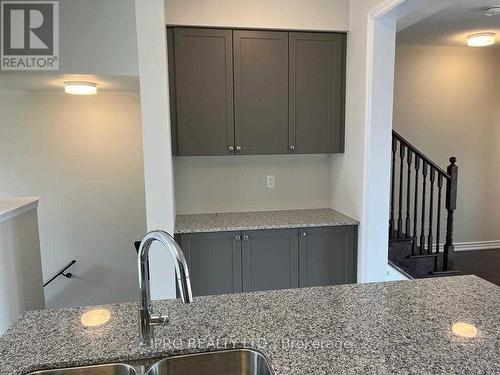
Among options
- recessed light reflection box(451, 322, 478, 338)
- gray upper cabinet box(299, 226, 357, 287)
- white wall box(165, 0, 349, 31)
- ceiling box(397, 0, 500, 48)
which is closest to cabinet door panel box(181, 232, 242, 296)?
gray upper cabinet box(299, 226, 357, 287)

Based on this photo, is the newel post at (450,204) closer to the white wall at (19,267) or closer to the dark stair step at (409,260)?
→ the dark stair step at (409,260)

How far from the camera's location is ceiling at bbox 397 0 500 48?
3.08 meters

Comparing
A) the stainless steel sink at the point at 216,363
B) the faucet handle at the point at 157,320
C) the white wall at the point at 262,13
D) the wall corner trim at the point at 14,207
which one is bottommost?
the stainless steel sink at the point at 216,363

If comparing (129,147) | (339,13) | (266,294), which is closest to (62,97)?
(129,147)

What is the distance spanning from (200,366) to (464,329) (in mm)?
815

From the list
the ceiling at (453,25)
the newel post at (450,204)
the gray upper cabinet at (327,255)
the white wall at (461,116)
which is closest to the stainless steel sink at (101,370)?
the gray upper cabinet at (327,255)

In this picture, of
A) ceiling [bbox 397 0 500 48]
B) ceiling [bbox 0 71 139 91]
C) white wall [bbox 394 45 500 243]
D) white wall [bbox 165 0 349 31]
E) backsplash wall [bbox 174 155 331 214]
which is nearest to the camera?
ceiling [bbox 0 71 139 91]

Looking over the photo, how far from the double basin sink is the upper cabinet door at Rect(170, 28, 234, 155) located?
199cm

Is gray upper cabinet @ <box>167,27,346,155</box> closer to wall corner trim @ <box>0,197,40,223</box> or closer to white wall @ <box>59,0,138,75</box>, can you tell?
white wall @ <box>59,0,138,75</box>

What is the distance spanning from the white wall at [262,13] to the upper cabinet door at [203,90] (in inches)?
3.6

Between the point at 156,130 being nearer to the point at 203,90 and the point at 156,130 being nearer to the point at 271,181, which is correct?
the point at 203,90

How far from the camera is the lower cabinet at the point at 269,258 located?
2734mm

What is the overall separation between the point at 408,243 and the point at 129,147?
3063mm

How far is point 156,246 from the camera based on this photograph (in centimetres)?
257
